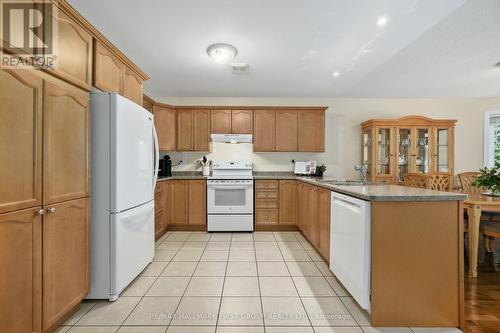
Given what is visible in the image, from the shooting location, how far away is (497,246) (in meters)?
2.97

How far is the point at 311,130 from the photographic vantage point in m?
4.13

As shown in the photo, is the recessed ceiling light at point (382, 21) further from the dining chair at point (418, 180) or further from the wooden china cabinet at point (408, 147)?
the wooden china cabinet at point (408, 147)

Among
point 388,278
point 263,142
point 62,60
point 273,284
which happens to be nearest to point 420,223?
point 388,278

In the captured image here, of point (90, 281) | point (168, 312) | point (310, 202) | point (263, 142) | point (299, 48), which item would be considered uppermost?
point (299, 48)

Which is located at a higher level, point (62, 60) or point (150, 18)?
point (150, 18)

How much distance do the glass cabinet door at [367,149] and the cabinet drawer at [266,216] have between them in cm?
194

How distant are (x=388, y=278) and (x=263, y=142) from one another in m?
2.93

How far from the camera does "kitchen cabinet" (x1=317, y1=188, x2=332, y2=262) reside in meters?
2.30

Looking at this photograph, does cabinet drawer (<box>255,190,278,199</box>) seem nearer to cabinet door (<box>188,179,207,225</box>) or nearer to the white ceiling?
cabinet door (<box>188,179,207,225</box>)

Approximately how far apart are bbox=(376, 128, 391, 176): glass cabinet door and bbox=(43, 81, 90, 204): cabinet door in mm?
4240

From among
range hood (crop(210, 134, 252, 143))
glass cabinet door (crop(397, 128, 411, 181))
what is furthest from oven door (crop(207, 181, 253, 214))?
glass cabinet door (crop(397, 128, 411, 181))

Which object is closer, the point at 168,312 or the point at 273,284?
the point at 168,312

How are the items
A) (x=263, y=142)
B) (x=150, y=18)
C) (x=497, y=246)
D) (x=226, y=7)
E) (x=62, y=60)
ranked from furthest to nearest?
(x=263, y=142) → (x=497, y=246) → (x=150, y=18) → (x=226, y=7) → (x=62, y=60)

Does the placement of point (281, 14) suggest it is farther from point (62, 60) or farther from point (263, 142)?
point (263, 142)
